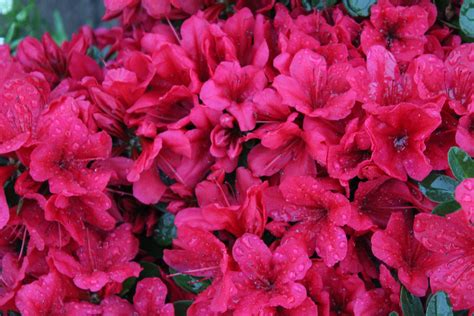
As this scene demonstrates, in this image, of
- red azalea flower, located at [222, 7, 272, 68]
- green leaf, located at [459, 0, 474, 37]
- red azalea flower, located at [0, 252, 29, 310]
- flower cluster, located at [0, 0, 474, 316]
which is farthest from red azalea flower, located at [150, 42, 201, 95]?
green leaf, located at [459, 0, 474, 37]

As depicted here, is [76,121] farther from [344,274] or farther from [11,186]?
[344,274]

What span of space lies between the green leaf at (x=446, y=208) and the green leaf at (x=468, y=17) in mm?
402

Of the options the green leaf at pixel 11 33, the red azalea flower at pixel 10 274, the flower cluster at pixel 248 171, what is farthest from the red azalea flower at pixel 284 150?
the green leaf at pixel 11 33

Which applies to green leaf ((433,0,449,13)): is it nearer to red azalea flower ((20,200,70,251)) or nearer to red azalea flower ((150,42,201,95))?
red azalea flower ((150,42,201,95))

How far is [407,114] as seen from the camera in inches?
45.0

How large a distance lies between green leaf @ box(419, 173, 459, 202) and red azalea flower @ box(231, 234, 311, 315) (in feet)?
0.79

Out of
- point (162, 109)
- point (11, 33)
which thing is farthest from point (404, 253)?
point (11, 33)

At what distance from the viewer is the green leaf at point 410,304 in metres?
1.14

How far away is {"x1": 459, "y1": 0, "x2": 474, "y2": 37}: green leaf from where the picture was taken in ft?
4.36

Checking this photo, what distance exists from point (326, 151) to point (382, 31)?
0.33 m

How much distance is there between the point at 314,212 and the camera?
123 centimetres

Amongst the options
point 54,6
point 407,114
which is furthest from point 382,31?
point 54,6

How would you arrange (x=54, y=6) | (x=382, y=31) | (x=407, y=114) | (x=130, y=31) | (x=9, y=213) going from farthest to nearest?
(x=54, y=6) < (x=130, y=31) < (x=382, y=31) < (x=9, y=213) < (x=407, y=114)

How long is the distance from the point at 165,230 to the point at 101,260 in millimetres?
145
